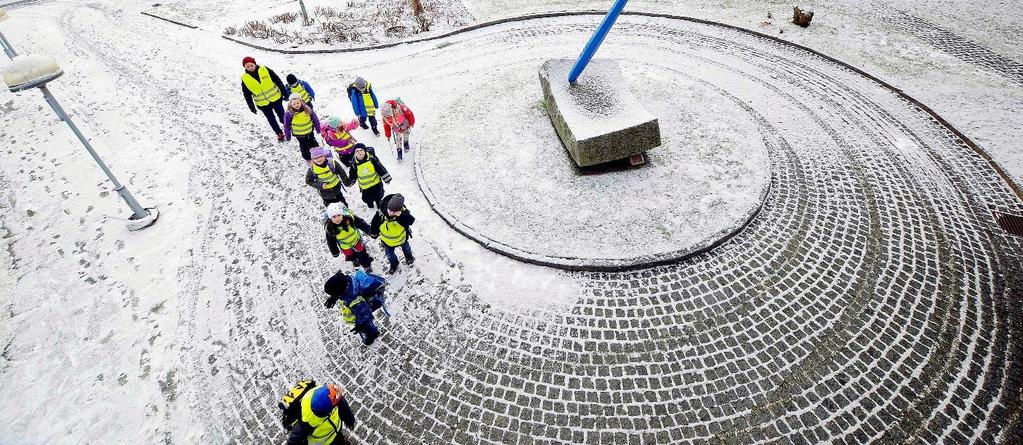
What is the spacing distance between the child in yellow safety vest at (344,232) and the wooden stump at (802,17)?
14.4 meters

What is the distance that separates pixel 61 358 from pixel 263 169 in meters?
4.49

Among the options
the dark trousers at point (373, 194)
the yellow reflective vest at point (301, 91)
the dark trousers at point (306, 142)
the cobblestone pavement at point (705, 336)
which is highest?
the yellow reflective vest at point (301, 91)

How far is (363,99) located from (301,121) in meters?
1.46

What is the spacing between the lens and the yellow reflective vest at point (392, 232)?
615cm

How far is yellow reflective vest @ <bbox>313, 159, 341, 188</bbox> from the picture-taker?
7.11 metres

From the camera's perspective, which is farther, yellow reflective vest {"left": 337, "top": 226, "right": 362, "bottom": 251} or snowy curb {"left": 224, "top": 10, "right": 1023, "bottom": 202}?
snowy curb {"left": 224, "top": 10, "right": 1023, "bottom": 202}

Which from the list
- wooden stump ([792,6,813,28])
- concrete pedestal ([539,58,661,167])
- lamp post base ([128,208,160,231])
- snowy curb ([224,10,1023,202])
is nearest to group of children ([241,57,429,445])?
lamp post base ([128,208,160,231])

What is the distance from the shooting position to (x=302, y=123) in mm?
8516

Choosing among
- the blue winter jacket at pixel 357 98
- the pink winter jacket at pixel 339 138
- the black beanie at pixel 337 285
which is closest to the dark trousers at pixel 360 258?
the black beanie at pixel 337 285

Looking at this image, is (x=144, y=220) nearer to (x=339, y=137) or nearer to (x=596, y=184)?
(x=339, y=137)

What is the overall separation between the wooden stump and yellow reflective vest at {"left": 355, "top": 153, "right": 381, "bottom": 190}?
13663 millimetres

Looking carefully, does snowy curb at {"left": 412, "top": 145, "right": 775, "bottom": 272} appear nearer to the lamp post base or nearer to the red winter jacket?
the red winter jacket

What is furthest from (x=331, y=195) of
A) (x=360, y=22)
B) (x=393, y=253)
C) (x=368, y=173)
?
(x=360, y=22)

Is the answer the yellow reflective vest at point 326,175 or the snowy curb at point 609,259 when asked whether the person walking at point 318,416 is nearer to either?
the snowy curb at point 609,259
